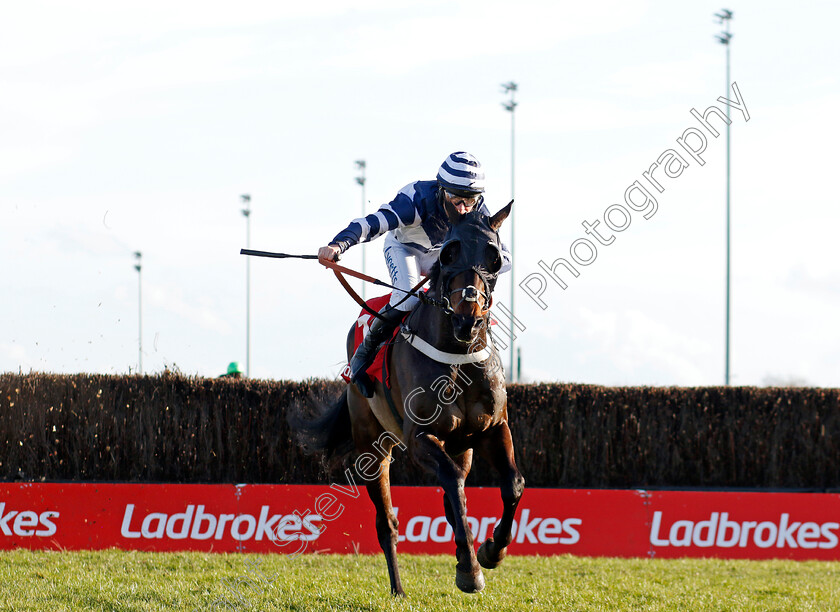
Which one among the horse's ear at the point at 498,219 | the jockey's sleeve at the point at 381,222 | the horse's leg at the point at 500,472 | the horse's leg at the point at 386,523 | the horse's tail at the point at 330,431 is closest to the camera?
the horse's ear at the point at 498,219

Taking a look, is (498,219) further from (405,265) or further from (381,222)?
(405,265)

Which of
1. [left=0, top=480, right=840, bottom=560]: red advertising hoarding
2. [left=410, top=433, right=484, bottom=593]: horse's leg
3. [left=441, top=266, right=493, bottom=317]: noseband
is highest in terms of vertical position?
[left=441, top=266, right=493, bottom=317]: noseband

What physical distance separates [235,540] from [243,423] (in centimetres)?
233

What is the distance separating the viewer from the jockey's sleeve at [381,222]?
575 centimetres

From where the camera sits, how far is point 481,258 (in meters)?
4.86

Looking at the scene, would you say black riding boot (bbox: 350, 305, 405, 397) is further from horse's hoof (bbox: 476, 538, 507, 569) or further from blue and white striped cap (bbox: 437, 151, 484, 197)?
horse's hoof (bbox: 476, 538, 507, 569)

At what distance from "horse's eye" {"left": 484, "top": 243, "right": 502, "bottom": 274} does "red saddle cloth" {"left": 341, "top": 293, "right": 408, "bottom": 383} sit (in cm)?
115

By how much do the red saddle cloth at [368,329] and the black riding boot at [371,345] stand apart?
0.14 feet

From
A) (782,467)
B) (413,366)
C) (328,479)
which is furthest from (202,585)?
(782,467)

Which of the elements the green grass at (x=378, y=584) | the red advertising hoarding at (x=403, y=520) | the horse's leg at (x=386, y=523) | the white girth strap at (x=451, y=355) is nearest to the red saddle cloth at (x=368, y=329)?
the white girth strap at (x=451, y=355)

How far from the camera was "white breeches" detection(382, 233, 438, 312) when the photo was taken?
5996 mm

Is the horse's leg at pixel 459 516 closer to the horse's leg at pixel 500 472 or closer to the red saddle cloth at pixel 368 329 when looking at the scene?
the horse's leg at pixel 500 472

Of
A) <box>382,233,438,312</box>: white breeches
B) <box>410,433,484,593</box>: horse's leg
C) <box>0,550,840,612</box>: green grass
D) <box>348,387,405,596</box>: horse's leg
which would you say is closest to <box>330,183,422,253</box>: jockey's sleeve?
<box>382,233,438,312</box>: white breeches

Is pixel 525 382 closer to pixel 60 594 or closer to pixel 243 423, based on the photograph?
pixel 243 423
